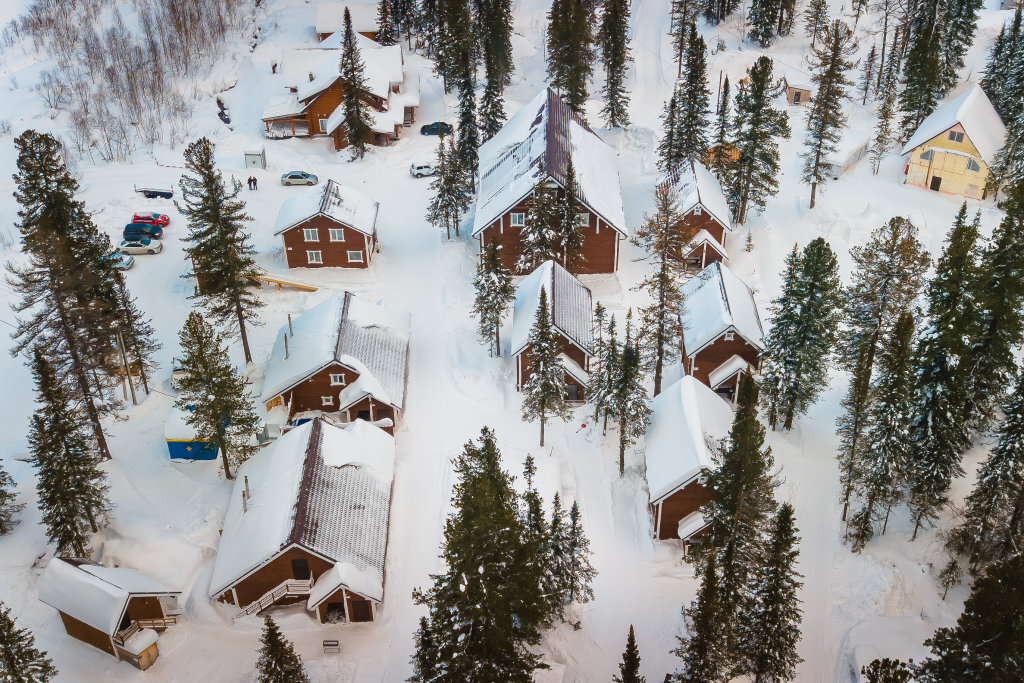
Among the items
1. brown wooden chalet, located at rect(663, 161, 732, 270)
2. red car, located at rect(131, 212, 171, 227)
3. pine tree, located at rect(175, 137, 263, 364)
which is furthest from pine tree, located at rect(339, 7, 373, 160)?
brown wooden chalet, located at rect(663, 161, 732, 270)

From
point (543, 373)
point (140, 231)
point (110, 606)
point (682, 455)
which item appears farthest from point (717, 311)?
point (140, 231)

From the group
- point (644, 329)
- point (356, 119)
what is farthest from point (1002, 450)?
point (356, 119)

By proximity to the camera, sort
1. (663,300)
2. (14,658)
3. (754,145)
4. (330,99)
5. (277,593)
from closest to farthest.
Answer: (14,658)
(277,593)
(663,300)
(754,145)
(330,99)

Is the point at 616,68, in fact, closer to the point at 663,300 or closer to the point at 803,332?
the point at 663,300

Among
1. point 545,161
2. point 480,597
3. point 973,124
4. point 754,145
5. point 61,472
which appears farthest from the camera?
point 973,124

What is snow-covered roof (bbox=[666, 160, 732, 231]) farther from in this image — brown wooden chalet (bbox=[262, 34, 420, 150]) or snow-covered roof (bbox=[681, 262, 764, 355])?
brown wooden chalet (bbox=[262, 34, 420, 150])

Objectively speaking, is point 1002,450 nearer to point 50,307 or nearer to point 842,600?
point 842,600
